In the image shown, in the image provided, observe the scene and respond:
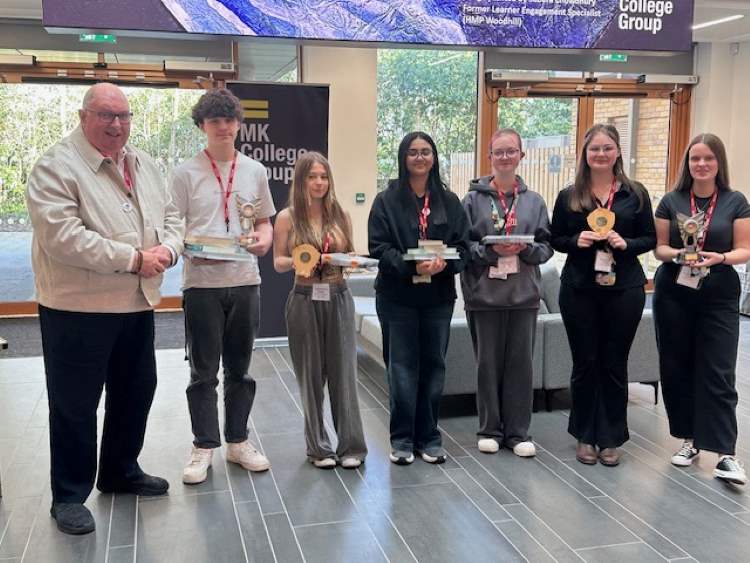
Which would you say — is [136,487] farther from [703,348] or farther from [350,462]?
[703,348]

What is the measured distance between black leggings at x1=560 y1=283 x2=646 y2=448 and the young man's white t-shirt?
160 centimetres

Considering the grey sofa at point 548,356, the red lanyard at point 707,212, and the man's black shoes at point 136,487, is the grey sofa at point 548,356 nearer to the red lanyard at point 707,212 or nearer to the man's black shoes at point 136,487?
the red lanyard at point 707,212

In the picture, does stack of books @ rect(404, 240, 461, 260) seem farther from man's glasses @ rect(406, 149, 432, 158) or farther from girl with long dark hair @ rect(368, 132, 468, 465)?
man's glasses @ rect(406, 149, 432, 158)

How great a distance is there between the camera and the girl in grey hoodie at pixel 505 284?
3.60 metres

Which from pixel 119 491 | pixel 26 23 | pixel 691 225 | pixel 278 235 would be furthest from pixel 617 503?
pixel 26 23

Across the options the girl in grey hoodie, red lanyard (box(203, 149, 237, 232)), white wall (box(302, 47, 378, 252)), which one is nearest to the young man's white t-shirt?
red lanyard (box(203, 149, 237, 232))

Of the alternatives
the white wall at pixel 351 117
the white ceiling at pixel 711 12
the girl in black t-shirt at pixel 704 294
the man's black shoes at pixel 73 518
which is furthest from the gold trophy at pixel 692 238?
the white wall at pixel 351 117

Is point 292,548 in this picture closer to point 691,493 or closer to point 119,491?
point 119,491

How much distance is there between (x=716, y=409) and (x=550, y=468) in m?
0.84

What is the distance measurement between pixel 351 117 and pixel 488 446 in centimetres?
Answer: 453

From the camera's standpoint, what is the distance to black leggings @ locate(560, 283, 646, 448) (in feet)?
11.5

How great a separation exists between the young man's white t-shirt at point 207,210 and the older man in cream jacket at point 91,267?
0.16m

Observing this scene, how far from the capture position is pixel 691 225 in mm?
3387

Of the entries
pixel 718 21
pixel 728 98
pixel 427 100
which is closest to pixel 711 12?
pixel 718 21
